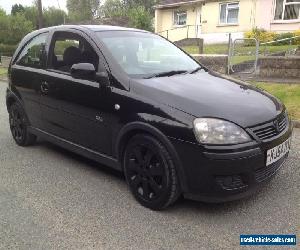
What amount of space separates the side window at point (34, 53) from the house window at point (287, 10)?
18427mm

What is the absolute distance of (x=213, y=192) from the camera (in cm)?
331

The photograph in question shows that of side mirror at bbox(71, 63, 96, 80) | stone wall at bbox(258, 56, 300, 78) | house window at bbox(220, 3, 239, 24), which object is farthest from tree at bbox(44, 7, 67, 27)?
side mirror at bbox(71, 63, 96, 80)

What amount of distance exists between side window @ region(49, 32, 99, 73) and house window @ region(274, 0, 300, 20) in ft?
61.2

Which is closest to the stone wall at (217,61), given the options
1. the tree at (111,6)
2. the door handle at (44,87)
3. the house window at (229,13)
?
the door handle at (44,87)

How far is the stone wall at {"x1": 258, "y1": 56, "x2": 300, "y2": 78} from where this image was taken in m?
9.05

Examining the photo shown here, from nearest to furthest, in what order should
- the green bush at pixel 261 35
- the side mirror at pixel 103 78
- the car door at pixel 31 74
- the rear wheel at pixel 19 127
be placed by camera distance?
the side mirror at pixel 103 78
the car door at pixel 31 74
the rear wheel at pixel 19 127
the green bush at pixel 261 35

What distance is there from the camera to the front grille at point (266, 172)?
3.39 m

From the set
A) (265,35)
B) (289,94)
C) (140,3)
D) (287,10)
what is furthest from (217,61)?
(140,3)

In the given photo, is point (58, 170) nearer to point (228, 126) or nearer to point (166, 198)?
point (166, 198)

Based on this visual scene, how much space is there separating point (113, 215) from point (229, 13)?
858 inches

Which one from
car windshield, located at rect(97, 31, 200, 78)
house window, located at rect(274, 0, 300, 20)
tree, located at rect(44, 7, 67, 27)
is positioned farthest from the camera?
tree, located at rect(44, 7, 67, 27)

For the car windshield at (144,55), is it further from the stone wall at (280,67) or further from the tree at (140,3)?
the tree at (140,3)

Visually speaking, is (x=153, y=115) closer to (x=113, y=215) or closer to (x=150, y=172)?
(x=150, y=172)

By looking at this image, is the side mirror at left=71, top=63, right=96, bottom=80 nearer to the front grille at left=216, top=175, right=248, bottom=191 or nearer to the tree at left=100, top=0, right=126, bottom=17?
the front grille at left=216, top=175, right=248, bottom=191
